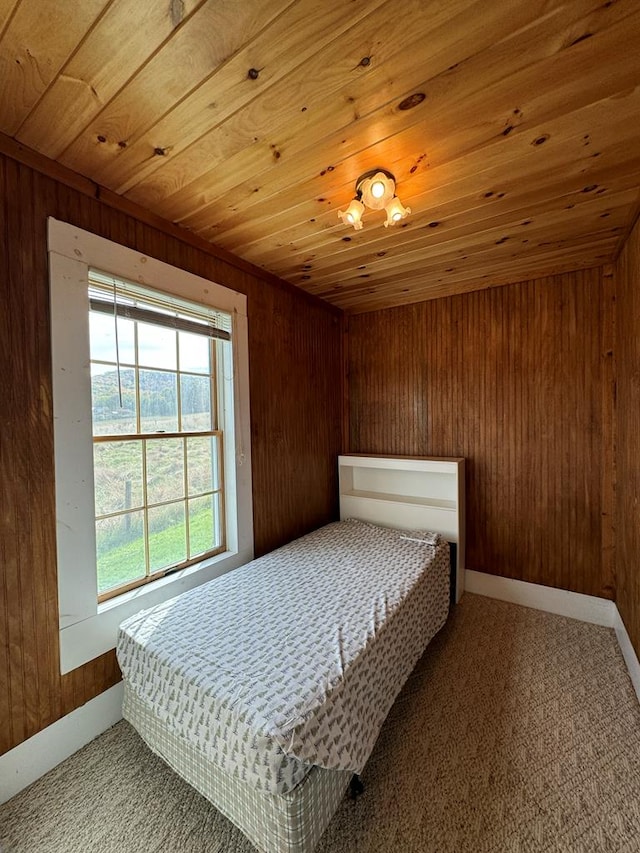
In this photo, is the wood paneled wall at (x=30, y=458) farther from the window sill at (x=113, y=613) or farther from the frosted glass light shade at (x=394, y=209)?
the frosted glass light shade at (x=394, y=209)

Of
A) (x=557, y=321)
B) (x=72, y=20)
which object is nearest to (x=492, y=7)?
(x=72, y=20)

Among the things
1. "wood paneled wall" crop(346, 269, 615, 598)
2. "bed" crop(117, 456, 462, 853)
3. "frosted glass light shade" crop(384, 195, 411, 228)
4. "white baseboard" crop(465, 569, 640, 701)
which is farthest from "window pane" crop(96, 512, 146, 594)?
"white baseboard" crop(465, 569, 640, 701)

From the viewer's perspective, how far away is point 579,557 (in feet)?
7.86

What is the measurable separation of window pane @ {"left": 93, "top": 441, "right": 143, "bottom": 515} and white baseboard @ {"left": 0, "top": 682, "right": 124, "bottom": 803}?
857 mm

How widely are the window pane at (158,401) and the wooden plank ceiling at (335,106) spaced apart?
85 centimetres

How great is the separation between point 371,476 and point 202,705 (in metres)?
2.29

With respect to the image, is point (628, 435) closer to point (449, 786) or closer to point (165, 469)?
point (449, 786)

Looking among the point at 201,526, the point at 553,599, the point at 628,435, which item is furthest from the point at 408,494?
the point at 201,526

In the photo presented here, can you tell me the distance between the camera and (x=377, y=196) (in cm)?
142

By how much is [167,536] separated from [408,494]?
6.57 ft

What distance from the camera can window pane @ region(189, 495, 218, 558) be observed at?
2021mm

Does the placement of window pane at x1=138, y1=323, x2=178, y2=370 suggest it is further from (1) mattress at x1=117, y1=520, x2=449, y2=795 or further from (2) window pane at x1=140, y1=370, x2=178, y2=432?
(1) mattress at x1=117, y1=520, x2=449, y2=795

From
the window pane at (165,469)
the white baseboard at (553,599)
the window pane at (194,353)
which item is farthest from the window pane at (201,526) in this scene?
the white baseboard at (553,599)

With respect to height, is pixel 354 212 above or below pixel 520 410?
above
